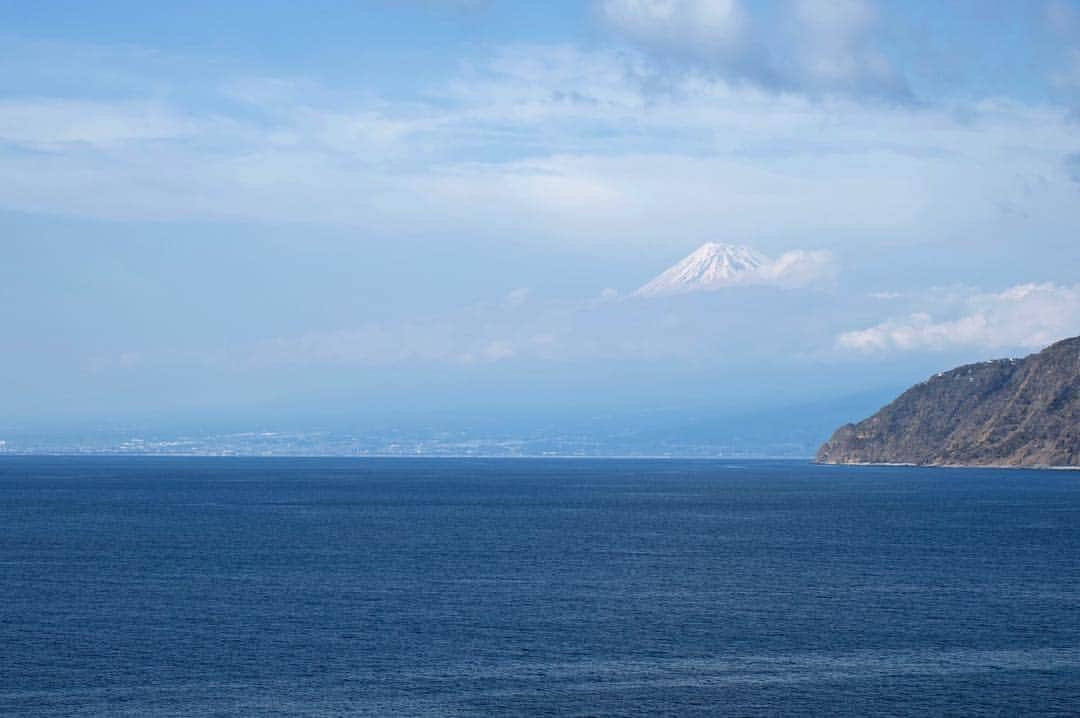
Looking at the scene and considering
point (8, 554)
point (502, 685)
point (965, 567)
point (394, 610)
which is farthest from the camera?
point (8, 554)

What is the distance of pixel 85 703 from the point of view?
206 feet

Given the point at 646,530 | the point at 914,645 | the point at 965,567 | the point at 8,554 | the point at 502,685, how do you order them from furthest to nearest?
1. the point at 646,530
2. the point at 8,554
3. the point at 965,567
4. the point at 914,645
5. the point at 502,685

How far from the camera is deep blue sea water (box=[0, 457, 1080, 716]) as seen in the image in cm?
6488

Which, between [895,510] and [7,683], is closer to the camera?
[7,683]

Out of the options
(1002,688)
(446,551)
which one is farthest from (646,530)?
(1002,688)

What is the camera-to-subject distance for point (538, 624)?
83750 millimetres

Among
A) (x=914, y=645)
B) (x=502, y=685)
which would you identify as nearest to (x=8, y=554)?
(x=502, y=685)

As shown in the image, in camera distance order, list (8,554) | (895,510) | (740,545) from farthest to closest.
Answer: (895,510) < (740,545) < (8,554)

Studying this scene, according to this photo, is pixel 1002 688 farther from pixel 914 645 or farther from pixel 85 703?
pixel 85 703

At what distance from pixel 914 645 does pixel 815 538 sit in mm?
69095

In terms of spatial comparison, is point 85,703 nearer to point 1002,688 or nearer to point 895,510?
point 1002,688

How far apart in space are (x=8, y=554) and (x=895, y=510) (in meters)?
120

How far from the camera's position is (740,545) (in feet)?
452

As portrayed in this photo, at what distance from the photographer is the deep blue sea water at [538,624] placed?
64.9 meters
